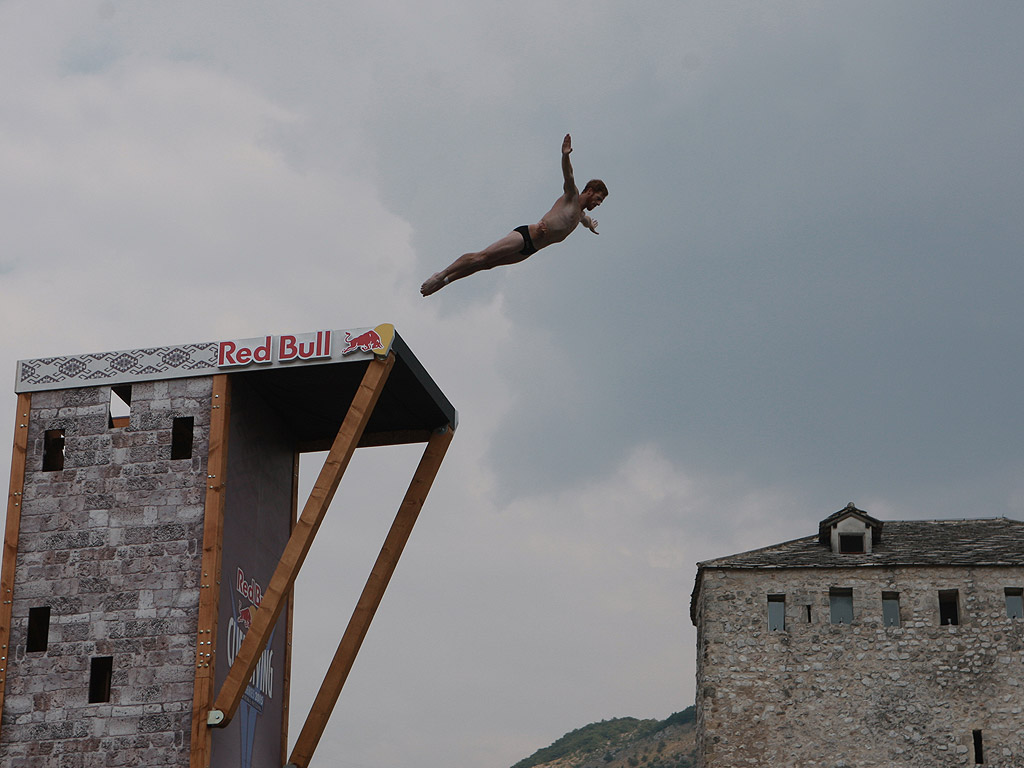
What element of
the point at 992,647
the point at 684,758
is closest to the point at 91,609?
the point at 992,647

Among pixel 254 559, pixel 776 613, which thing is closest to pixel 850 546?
pixel 776 613

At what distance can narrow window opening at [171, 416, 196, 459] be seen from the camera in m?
26.9

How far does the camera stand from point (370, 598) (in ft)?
94.7

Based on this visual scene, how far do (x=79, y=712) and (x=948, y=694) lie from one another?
92.7 feet

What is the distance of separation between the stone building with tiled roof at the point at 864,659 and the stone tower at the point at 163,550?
1916 cm

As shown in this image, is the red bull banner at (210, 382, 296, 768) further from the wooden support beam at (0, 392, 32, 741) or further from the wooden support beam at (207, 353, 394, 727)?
the wooden support beam at (0, 392, 32, 741)

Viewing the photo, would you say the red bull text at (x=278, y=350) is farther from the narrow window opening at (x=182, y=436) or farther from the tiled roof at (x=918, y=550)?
the tiled roof at (x=918, y=550)

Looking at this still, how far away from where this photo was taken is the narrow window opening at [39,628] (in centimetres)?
2603

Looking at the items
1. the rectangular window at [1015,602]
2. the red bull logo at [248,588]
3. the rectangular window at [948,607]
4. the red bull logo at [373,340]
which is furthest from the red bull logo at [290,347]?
the rectangular window at [1015,602]

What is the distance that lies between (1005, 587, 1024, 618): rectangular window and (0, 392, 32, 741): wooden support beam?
100ft

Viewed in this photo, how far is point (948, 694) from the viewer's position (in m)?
43.7

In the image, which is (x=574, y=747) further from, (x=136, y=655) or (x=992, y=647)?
(x=136, y=655)

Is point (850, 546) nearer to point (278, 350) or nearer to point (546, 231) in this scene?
point (278, 350)

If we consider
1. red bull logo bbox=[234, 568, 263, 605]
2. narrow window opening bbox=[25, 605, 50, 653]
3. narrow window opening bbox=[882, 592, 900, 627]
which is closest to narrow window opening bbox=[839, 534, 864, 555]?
narrow window opening bbox=[882, 592, 900, 627]
